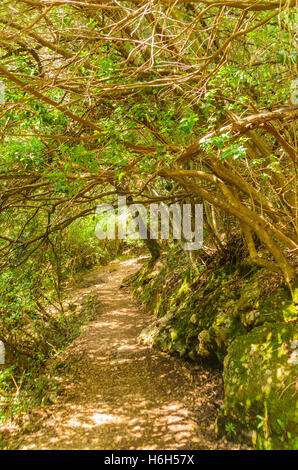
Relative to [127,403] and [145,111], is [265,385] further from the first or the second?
[145,111]

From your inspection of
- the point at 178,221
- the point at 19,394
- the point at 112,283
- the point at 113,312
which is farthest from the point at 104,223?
the point at 19,394

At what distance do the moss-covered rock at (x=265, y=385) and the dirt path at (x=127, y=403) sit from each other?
0.52 m

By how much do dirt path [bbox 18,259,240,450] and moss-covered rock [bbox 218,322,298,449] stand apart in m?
0.52

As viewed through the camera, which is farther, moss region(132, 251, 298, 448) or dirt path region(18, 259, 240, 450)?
dirt path region(18, 259, 240, 450)

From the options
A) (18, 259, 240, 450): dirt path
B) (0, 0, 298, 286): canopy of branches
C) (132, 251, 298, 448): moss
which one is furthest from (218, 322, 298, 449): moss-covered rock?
(0, 0, 298, 286): canopy of branches

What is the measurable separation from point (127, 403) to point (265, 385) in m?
2.34

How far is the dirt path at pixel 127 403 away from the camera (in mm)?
3871

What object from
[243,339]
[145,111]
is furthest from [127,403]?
[145,111]

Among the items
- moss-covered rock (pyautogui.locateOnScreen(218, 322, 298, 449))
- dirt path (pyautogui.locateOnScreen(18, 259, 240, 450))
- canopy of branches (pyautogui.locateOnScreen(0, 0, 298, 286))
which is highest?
canopy of branches (pyautogui.locateOnScreen(0, 0, 298, 286))

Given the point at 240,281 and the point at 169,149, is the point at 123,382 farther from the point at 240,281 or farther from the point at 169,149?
the point at 169,149

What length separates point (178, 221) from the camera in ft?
27.1

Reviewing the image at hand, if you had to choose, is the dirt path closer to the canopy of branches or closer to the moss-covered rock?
the moss-covered rock

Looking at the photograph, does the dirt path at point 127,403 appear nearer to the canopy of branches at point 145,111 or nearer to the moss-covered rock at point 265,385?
the moss-covered rock at point 265,385

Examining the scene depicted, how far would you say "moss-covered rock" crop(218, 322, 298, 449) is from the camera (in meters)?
3.07
